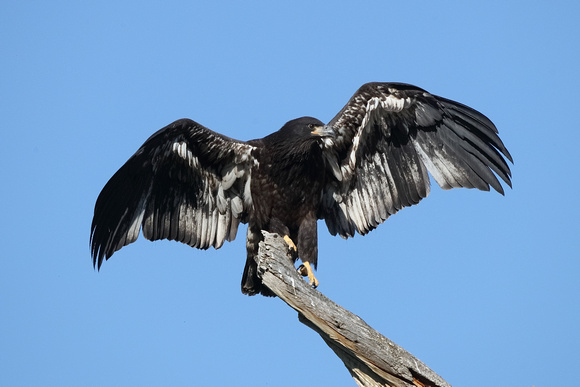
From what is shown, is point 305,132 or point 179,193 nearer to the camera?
point 305,132

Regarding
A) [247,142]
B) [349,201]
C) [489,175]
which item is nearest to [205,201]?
[247,142]

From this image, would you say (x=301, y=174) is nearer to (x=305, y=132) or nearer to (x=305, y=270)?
(x=305, y=132)

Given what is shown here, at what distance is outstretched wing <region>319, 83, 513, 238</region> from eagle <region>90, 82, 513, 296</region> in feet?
0.05

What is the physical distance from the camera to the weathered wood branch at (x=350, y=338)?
6.53m

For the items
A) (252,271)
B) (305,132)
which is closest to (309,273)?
(252,271)

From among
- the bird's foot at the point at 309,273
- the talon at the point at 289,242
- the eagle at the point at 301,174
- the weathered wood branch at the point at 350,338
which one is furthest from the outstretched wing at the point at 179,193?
the weathered wood branch at the point at 350,338

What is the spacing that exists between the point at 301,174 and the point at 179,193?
184 cm

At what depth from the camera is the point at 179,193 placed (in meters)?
9.66

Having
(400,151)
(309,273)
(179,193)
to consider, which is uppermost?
(400,151)

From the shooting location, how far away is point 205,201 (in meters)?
9.74

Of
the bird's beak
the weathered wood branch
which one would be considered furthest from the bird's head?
the weathered wood branch

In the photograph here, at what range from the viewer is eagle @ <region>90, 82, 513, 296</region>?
9000 mm

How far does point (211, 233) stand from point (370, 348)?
390cm

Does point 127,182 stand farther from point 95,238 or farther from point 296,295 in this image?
point 296,295
